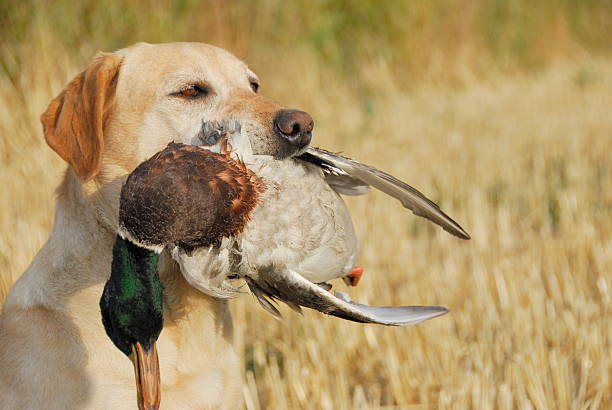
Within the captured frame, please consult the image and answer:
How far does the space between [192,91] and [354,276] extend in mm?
950

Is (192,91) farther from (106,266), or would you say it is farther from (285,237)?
(285,237)

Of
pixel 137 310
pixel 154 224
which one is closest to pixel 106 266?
pixel 137 310

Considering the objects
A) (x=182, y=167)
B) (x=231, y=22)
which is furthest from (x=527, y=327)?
(x=231, y=22)

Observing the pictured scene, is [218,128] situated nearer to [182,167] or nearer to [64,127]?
[64,127]

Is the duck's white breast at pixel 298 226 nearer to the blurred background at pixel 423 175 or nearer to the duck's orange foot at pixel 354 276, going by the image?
the duck's orange foot at pixel 354 276

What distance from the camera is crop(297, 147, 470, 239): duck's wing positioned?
2.36 m

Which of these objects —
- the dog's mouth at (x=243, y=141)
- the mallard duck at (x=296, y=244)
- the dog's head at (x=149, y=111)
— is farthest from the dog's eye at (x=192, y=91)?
the mallard duck at (x=296, y=244)

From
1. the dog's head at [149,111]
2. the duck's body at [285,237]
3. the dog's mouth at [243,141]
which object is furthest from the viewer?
the dog's head at [149,111]

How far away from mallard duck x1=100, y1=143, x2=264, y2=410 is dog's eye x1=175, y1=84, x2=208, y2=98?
880mm

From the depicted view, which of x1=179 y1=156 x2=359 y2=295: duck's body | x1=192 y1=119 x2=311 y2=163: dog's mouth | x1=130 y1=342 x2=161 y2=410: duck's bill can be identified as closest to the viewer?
x1=130 y1=342 x2=161 y2=410: duck's bill

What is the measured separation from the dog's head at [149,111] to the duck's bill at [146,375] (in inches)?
29.7

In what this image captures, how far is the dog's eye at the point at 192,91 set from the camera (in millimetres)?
2818

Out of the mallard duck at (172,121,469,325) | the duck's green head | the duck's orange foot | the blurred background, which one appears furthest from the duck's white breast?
the blurred background

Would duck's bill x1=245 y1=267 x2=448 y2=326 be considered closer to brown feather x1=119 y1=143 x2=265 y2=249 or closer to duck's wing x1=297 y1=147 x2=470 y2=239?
brown feather x1=119 y1=143 x2=265 y2=249
